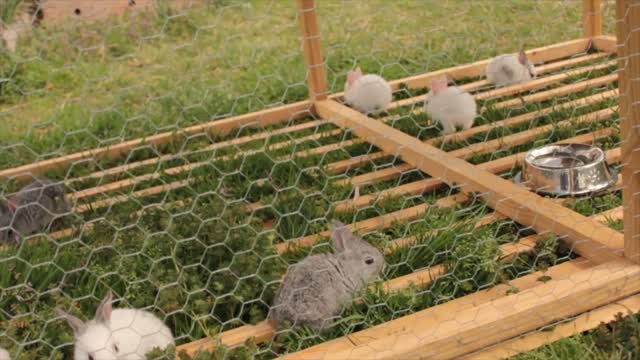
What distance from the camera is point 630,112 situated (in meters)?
1.70

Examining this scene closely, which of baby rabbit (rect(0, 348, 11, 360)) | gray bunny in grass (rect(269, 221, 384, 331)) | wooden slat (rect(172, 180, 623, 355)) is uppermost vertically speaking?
baby rabbit (rect(0, 348, 11, 360))

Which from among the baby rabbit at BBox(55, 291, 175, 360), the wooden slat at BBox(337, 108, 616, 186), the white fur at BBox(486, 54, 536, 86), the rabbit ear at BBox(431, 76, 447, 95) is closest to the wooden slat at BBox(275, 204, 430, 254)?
the wooden slat at BBox(337, 108, 616, 186)

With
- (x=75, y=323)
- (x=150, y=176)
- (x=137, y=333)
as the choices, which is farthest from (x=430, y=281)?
(x=150, y=176)

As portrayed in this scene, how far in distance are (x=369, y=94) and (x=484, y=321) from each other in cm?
143

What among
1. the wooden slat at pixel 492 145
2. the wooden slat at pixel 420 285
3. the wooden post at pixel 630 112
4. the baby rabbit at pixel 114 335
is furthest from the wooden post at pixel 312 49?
the baby rabbit at pixel 114 335

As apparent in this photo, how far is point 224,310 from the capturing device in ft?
5.97

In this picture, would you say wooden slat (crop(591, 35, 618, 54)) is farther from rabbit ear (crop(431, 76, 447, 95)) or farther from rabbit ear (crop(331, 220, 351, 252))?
rabbit ear (crop(331, 220, 351, 252))

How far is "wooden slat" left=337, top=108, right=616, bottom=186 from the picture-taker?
95.6 inches

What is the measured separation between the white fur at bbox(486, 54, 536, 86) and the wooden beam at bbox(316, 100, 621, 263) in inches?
24.3

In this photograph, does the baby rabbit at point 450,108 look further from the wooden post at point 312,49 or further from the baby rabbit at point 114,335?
the baby rabbit at point 114,335

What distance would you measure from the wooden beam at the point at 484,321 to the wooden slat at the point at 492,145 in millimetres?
730

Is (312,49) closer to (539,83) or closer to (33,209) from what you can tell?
(539,83)

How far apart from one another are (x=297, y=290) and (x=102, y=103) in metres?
2.11

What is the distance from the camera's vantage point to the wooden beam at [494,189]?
1.91 m
